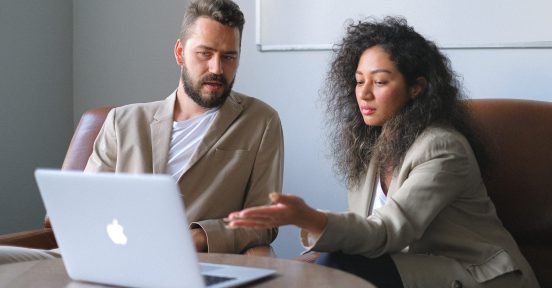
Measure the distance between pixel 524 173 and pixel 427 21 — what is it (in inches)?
28.4

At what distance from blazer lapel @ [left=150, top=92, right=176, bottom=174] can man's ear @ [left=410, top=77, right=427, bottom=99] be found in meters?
0.75

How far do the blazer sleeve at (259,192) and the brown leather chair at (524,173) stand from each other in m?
0.59

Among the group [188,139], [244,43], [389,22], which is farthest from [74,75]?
[389,22]

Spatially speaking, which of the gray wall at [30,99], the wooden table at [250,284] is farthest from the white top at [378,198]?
the gray wall at [30,99]

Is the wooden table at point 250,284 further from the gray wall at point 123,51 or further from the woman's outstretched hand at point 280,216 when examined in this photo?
the gray wall at point 123,51

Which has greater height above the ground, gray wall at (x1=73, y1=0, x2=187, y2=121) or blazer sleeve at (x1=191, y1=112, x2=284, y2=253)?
gray wall at (x1=73, y1=0, x2=187, y2=121)

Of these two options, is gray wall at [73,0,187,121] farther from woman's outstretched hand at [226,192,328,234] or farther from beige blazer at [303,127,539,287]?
woman's outstretched hand at [226,192,328,234]

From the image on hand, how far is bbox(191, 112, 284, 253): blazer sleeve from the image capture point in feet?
7.71

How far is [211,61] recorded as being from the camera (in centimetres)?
260

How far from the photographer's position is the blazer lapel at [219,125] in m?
2.54

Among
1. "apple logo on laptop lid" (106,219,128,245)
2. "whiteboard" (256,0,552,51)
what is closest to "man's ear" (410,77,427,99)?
"whiteboard" (256,0,552,51)

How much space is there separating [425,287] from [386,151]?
406 mm

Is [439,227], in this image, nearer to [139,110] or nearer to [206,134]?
[206,134]

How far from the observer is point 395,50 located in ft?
7.57
